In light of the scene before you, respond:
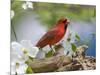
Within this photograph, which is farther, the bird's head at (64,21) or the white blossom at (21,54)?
the bird's head at (64,21)

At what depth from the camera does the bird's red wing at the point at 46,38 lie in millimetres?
1741

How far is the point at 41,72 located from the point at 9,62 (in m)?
0.31

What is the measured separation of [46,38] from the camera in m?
1.76

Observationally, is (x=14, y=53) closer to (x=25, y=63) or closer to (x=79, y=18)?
(x=25, y=63)

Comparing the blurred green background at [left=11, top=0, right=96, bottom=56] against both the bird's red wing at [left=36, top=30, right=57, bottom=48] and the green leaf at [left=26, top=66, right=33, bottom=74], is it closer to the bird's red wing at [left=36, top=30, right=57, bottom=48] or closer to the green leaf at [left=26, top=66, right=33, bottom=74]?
the bird's red wing at [left=36, top=30, right=57, bottom=48]

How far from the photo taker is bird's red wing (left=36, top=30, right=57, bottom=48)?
174cm

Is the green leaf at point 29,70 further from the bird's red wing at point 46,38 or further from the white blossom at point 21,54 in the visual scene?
the bird's red wing at point 46,38

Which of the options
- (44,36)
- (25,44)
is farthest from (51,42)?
(25,44)

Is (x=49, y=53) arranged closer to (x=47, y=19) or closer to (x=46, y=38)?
(x=46, y=38)

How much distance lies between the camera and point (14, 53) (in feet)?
5.47

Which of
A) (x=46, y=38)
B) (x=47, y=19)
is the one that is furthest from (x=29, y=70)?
(x=47, y=19)

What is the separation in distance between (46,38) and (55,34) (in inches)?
4.0

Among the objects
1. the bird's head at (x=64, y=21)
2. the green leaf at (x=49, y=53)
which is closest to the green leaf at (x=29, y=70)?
the green leaf at (x=49, y=53)

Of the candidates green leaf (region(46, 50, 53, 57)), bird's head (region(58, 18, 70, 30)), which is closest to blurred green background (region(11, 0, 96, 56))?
bird's head (region(58, 18, 70, 30))
